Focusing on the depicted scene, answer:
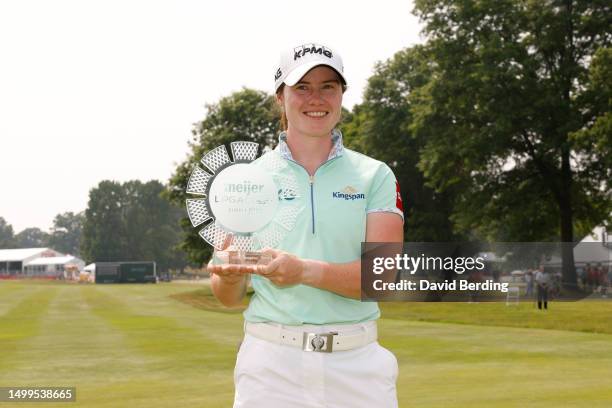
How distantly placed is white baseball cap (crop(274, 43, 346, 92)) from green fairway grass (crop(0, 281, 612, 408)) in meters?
8.66

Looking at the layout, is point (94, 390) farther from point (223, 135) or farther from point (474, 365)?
point (223, 135)

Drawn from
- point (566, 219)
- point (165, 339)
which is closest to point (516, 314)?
point (566, 219)

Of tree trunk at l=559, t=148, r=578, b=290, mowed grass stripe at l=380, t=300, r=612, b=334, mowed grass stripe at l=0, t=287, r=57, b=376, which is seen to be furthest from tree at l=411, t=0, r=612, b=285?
mowed grass stripe at l=0, t=287, r=57, b=376

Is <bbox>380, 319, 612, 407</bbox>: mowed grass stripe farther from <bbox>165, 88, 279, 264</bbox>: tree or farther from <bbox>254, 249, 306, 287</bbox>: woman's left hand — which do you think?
<bbox>165, 88, 279, 264</bbox>: tree

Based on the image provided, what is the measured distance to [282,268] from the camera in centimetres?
335

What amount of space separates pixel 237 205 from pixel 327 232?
47cm

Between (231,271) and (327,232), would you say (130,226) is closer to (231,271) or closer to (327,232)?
(327,232)

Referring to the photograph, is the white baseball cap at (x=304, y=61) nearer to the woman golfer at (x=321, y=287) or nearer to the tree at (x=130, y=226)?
the woman golfer at (x=321, y=287)

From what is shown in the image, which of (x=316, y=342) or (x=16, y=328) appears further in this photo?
(x=16, y=328)

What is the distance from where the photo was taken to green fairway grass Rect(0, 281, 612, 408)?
13351 mm

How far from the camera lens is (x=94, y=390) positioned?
15.4 meters

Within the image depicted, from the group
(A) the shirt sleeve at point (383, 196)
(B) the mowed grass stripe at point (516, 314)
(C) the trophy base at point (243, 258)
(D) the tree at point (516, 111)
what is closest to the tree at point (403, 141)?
(D) the tree at point (516, 111)

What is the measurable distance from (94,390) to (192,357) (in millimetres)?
5885

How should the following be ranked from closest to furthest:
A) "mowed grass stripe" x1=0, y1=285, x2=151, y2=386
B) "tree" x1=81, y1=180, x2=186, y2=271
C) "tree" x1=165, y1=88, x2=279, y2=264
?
1. "mowed grass stripe" x1=0, y1=285, x2=151, y2=386
2. "tree" x1=165, y1=88, x2=279, y2=264
3. "tree" x1=81, y1=180, x2=186, y2=271
